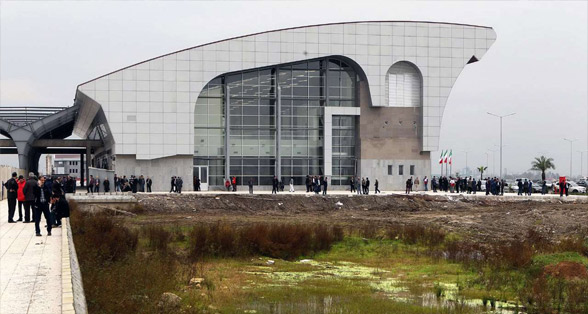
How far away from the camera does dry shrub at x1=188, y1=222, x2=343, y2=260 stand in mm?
→ 23047

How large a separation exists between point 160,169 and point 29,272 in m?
46.7

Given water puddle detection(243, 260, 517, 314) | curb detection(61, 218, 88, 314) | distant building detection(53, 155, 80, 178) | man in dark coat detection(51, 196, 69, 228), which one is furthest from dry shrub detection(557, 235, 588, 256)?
distant building detection(53, 155, 80, 178)

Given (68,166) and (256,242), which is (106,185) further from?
(68,166)

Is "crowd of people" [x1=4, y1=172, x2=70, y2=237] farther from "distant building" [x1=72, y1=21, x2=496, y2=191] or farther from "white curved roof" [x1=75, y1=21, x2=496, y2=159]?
"distant building" [x1=72, y1=21, x2=496, y2=191]

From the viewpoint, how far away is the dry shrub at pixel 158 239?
76.2 feet

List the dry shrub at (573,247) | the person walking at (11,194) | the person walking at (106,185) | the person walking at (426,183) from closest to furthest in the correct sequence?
the dry shrub at (573,247) < the person walking at (11,194) < the person walking at (106,185) < the person walking at (426,183)

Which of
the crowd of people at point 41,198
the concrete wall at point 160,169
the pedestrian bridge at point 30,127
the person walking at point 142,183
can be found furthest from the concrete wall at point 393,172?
the crowd of people at point 41,198

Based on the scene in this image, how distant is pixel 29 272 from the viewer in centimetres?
1385

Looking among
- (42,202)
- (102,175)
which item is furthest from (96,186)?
(42,202)

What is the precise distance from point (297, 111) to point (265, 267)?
42786mm

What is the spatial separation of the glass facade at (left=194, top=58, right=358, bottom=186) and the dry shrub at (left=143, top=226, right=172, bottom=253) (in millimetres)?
36321

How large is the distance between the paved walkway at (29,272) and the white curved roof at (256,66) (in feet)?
124

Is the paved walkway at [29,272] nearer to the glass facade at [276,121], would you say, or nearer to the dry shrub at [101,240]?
the dry shrub at [101,240]

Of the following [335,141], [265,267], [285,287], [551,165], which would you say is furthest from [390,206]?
[551,165]
